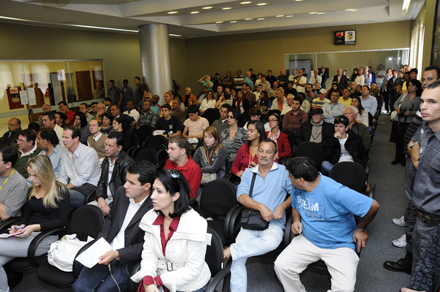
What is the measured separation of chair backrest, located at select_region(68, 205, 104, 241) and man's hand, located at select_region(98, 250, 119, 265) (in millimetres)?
437

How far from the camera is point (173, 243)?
7.35ft

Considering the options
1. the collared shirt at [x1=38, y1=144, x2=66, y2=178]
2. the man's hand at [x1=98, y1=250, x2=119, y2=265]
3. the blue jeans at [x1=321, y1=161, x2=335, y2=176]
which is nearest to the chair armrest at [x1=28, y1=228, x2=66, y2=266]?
the man's hand at [x1=98, y1=250, x2=119, y2=265]

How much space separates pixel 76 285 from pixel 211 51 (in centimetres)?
1544

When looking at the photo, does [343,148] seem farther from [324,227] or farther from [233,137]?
[324,227]

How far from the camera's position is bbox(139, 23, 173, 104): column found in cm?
1030

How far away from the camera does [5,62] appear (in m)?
9.22

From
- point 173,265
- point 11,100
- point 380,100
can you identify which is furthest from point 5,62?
point 380,100

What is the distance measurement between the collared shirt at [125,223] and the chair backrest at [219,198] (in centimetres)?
91

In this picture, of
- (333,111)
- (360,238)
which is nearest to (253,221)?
(360,238)

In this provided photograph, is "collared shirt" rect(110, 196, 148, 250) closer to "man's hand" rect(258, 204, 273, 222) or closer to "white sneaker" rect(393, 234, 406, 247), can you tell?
"man's hand" rect(258, 204, 273, 222)

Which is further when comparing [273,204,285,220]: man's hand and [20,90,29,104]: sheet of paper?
[20,90,29,104]: sheet of paper

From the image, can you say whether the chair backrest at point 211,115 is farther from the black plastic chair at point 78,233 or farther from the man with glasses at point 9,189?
the black plastic chair at point 78,233

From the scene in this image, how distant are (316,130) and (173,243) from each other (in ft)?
12.4

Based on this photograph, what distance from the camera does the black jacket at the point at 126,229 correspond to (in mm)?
2570
